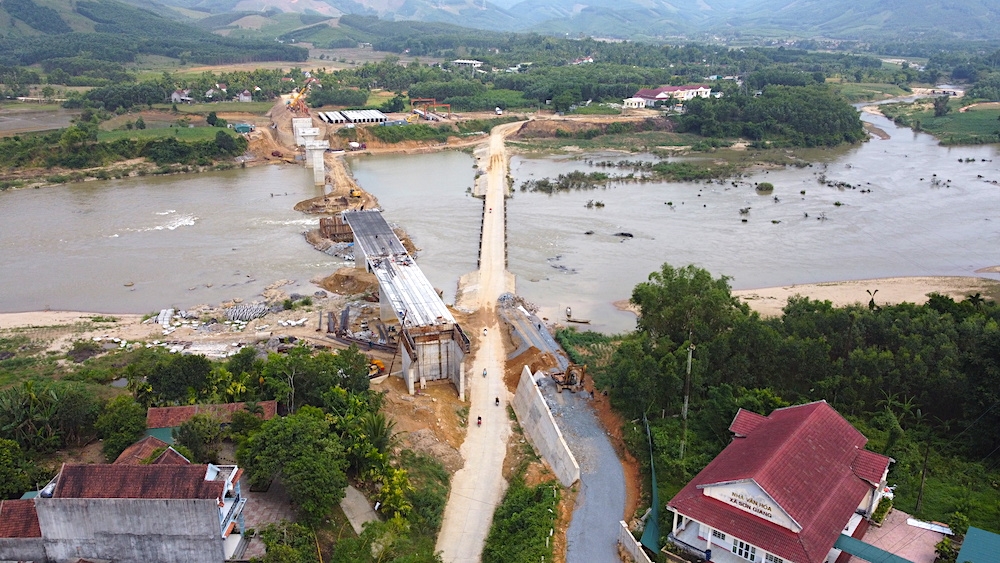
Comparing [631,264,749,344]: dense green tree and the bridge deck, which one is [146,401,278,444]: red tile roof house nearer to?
the bridge deck

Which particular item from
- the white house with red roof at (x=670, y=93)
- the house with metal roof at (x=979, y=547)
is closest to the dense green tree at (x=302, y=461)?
the house with metal roof at (x=979, y=547)

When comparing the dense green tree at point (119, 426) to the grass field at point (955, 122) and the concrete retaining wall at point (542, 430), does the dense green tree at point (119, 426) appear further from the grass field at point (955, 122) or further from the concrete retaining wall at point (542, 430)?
the grass field at point (955, 122)

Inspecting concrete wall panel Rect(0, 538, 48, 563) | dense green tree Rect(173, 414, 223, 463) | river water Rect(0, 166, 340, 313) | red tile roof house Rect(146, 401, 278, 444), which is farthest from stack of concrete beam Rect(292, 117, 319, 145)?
concrete wall panel Rect(0, 538, 48, 563)

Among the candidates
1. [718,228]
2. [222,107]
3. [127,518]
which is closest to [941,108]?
[718,228]

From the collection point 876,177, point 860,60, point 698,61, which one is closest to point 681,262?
point 876,177

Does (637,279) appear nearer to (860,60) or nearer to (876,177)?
(876,177)
